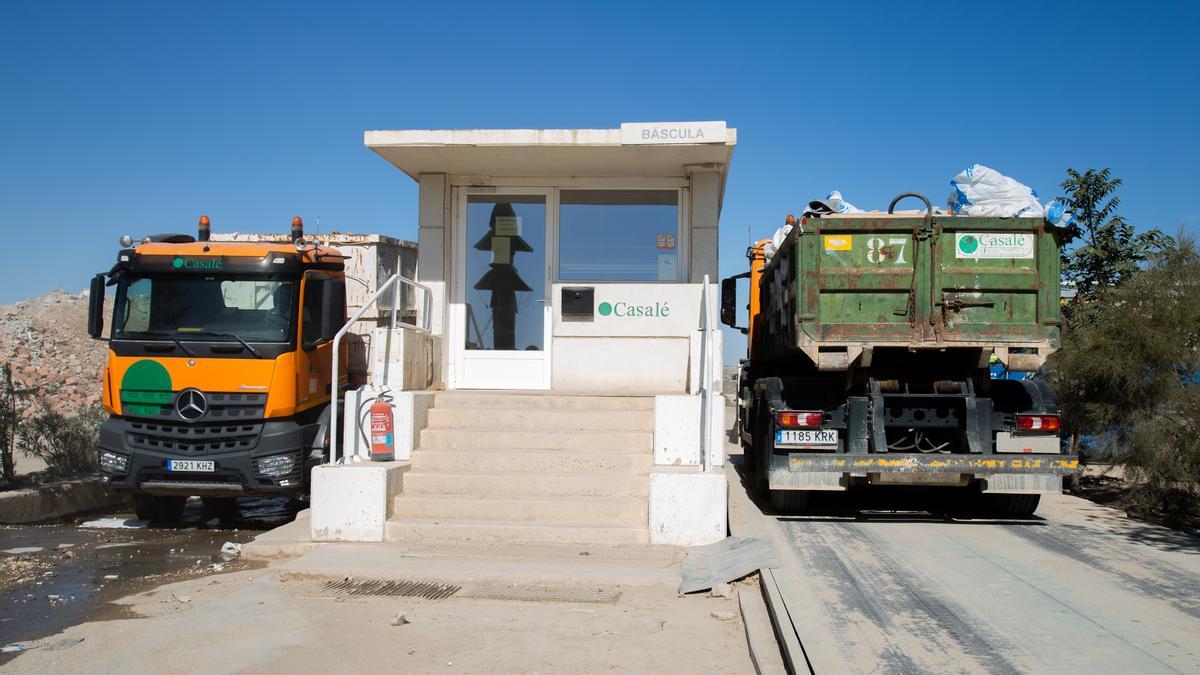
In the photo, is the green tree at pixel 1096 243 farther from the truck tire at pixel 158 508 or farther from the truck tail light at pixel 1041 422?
the truck tire at pixel 158 508

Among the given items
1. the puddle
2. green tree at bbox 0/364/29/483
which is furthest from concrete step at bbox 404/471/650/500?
green tree at bbox 0/364/29/483

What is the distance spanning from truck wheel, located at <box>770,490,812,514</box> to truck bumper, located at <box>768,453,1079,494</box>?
1.80 feet

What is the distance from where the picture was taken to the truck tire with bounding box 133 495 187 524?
9906 mm

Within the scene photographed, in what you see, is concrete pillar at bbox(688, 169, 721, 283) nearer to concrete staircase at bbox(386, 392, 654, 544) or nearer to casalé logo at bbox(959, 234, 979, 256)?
concrete staircase at bbox(386, 392, 654, 544)

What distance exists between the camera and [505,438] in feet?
28.1

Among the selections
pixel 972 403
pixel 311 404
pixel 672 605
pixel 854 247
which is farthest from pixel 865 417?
pixel 311 404

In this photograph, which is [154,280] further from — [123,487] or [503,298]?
[503,298]

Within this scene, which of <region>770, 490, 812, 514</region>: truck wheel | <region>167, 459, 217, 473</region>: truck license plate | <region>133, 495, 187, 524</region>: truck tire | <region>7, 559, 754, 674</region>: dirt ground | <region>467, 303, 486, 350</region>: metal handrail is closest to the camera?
<region>7, 559, 754, 674</region>: dirt ground

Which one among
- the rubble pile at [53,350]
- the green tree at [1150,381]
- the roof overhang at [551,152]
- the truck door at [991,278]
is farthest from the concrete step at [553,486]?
the rubble pile at [53,350]

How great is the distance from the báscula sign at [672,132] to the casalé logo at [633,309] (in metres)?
1.95

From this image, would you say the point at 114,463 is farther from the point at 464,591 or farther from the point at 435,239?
the point at 464,591

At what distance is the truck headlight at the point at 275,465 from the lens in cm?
905

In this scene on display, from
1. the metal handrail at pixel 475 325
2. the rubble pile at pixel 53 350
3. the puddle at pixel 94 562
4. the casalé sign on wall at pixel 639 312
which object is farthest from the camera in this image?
the rubble pile at pixel 53 350

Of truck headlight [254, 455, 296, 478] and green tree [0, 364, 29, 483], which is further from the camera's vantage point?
green tree [0, 364, 29, 483]
